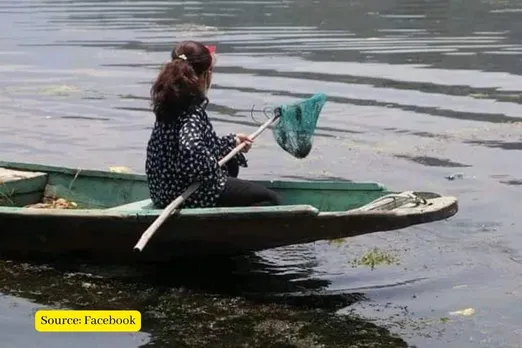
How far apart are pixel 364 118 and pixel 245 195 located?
21.5ft

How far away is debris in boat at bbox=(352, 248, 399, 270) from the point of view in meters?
7.11

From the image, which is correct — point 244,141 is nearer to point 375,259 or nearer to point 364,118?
point 375,259

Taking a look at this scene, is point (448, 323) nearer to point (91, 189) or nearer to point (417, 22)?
point (91, 189)

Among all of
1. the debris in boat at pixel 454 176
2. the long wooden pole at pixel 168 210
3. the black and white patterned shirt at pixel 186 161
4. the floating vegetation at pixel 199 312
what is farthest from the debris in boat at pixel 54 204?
the debris in boat at pixel 454 176

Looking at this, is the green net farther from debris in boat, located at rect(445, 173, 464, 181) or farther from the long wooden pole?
debris in boat, located at rect(445, 173, 464, 181)

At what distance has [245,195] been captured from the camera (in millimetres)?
6699

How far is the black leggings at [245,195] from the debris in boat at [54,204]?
1.74 metres

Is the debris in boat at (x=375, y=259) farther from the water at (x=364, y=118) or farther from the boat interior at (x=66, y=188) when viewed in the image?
the boat interior at (x=66, y=188)

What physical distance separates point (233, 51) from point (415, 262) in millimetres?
14676

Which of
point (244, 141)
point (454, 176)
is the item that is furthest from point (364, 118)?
point (244, 141)

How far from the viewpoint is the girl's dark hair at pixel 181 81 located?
6293 millimetres

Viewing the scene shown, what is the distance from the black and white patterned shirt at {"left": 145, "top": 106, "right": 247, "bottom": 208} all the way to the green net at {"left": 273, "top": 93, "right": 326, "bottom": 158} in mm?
840

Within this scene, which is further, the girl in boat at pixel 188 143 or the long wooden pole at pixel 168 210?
the girl in boat at pixel 188 143

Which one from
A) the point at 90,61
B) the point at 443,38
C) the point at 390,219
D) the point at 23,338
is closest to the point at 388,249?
the point at 390,219
